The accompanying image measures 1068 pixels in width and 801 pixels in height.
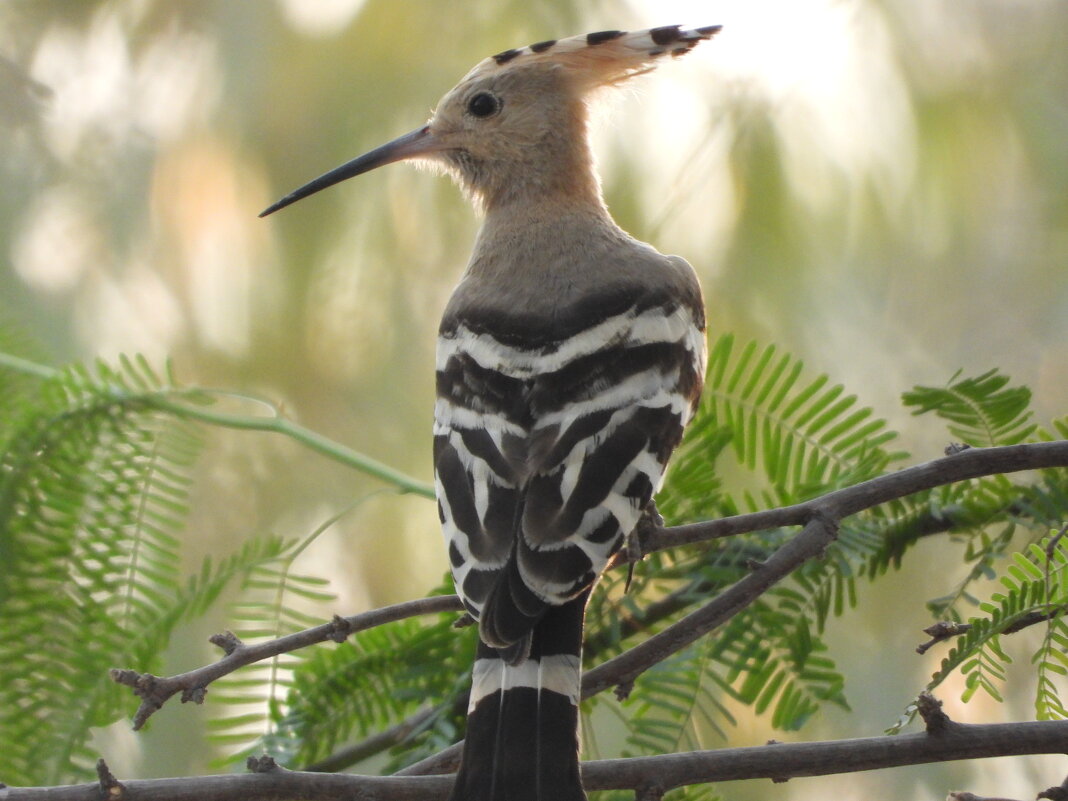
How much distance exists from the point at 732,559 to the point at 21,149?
Result: 117 centimetres

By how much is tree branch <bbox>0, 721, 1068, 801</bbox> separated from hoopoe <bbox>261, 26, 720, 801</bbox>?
0.17ft

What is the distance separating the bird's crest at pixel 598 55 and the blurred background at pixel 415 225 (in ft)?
0.24

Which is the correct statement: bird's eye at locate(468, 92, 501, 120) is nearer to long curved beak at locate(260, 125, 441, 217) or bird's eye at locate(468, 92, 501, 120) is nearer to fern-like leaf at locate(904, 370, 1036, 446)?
long curved beak at locate(260, 125, 441, 217)

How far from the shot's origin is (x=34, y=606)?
1.01 m

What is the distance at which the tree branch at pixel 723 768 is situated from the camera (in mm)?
587

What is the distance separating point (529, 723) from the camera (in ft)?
2.12

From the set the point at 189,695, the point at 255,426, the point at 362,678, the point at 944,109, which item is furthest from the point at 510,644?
the point at 944,109

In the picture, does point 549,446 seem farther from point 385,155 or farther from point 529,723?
point 385,155

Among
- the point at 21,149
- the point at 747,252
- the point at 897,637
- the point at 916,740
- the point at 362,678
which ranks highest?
the point at 21,149

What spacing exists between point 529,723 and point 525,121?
688 mm

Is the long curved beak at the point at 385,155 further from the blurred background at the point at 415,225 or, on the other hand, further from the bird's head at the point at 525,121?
the blurred background at the point at 415,225

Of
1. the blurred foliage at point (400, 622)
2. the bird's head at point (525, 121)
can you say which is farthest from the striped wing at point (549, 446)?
the bird's head at point (525, 121)

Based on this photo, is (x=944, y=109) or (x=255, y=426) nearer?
(x=255, y=426)

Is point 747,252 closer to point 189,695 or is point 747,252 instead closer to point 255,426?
point 255,426
